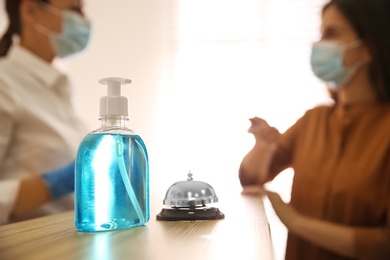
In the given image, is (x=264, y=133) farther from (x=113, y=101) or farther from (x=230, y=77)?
(x=230, y=77)

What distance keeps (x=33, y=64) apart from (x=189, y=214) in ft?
1.53

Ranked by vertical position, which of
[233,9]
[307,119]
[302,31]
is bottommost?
[307,119]

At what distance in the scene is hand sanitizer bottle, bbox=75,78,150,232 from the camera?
0.46 metres

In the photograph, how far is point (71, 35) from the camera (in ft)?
2.64

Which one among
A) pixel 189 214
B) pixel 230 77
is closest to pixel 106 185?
pixel 189 214

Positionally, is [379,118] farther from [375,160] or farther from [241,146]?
[241,146]

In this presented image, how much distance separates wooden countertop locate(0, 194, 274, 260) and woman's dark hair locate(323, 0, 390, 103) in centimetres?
16

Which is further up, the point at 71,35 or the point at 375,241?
the point at 71,35

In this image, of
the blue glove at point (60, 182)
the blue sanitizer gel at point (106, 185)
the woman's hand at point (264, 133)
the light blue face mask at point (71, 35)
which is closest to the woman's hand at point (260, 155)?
the woman's hand at point (264, 133)

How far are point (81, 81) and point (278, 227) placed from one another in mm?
696

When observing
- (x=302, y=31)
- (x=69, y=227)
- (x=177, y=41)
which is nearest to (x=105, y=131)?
(x=69, y=227)

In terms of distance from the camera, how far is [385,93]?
34cm

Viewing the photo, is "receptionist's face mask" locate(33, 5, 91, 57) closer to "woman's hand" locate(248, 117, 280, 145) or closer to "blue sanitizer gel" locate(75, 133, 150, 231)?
"blue sanitizer gel" locate(75, 133, 150, 231)

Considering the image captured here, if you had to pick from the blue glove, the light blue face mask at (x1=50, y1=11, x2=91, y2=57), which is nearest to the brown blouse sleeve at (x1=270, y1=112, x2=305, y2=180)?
the blue glove
